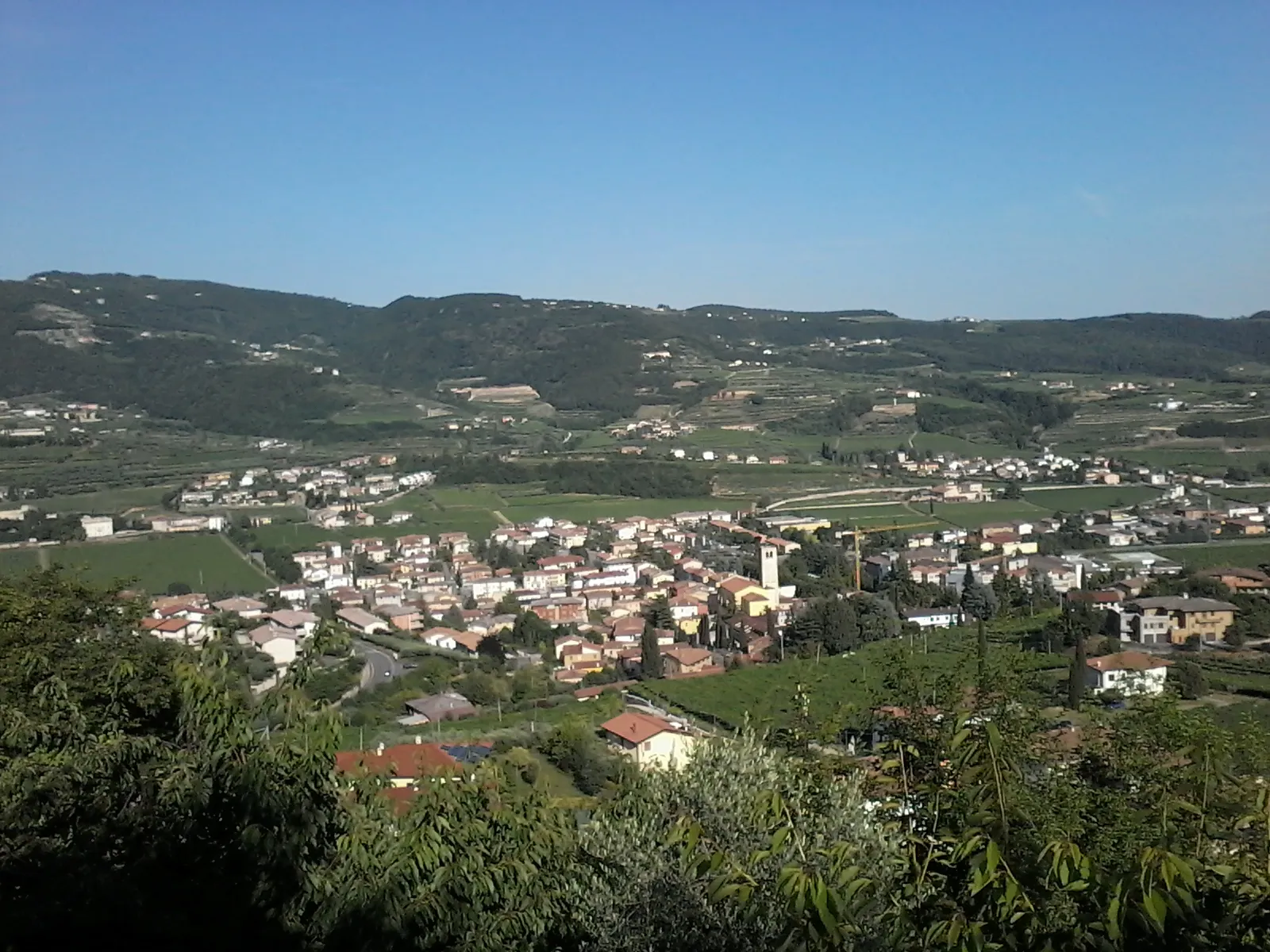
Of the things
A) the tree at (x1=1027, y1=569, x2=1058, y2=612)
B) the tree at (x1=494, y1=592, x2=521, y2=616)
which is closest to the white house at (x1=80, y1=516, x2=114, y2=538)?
the tree at (x1=494, y1=592, x2=521, y2=616)

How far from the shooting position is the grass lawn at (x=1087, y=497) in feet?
107

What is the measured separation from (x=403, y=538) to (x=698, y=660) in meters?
13.4

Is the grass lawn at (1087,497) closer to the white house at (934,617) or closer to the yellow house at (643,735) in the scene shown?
the white house at (934,617)

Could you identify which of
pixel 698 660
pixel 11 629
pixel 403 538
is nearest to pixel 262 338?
pixel 403 538

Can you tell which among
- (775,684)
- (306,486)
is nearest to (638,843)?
(775,684)

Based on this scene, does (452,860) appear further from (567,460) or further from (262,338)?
(262,338)

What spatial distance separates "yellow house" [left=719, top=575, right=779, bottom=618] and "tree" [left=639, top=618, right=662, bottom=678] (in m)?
4.37

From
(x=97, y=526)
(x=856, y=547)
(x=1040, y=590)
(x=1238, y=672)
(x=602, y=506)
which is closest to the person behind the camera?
(x=1238, y=672)

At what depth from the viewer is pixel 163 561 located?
25516 mm

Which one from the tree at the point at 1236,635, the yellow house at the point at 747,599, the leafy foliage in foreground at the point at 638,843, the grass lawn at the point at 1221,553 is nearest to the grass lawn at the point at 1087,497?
the grass lawn at the point at 1221,553

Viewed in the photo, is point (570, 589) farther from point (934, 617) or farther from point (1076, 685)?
point (1076, 685)

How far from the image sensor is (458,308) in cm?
7950

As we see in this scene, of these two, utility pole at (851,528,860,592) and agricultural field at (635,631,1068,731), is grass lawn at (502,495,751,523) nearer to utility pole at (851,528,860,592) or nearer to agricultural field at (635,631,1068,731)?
utility pole at (851,528,860,592)

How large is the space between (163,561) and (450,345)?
4776 centimetres
